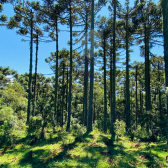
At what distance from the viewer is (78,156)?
571 cm

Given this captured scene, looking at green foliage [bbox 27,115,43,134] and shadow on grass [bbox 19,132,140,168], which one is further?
green foliage [bbox 27,115,43,134]

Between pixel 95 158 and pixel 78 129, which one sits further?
pixel 78 129

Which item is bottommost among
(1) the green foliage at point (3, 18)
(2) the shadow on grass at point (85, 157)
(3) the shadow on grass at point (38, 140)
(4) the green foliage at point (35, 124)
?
(3) the shadow on grass at point (38, 140)

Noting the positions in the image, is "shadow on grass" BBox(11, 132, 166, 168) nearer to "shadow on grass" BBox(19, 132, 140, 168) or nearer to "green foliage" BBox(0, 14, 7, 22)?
"shadow on grass" BBox(19, 132, 140, 168)

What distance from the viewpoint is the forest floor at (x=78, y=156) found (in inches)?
199

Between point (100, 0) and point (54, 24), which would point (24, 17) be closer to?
point (54, 24)

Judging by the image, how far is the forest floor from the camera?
5.04 meters

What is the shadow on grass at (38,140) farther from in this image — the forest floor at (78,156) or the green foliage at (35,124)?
the green foliage at (35,124)

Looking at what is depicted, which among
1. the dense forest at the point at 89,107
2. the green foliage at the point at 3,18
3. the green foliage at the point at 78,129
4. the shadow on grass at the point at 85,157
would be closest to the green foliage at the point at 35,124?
the dense forest at the point at 89,107

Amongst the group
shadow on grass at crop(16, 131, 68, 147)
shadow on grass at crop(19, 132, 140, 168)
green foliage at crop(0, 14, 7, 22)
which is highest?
green foliage at crop(0, 14, 7, 22)

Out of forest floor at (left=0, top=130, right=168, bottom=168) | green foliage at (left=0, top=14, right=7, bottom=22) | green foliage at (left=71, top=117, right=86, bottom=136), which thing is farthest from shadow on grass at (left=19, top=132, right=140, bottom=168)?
green foliage at (left=0, top=14, right=7, bottom=22)

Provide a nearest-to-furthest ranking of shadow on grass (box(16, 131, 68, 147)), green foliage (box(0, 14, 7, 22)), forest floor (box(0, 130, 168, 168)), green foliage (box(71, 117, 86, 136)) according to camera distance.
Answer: forest floor (box(0, 130, 168, 168)), shadow on grass (box(16, 131, 68, 147)), green foliage (box(71, 117, 86, 136)), green foliage (box(0, 14, 7, 22))

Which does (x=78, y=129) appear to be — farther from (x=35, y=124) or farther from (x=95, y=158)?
(x=95, y=158)

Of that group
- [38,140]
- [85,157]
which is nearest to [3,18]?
[38,140]
